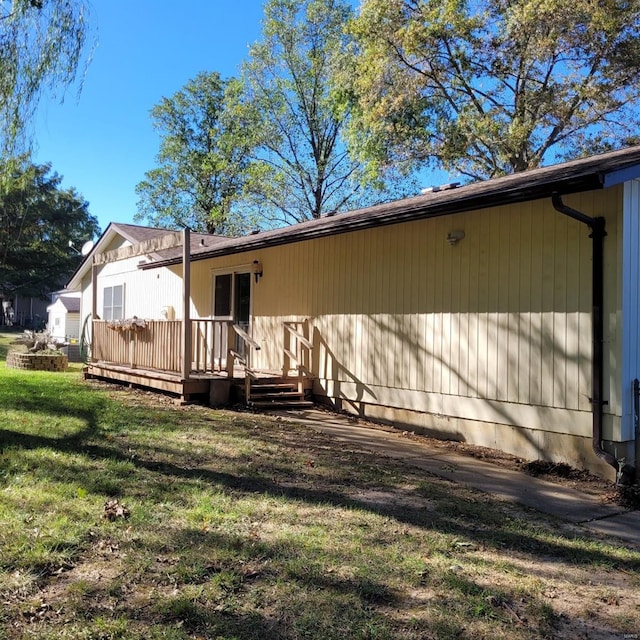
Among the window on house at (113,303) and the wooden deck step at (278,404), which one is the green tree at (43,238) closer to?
the window on house at (113,303)

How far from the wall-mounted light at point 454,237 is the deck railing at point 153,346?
378 centimetres

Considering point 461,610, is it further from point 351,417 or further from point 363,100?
point 363,100

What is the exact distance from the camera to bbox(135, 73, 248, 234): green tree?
3164 cm

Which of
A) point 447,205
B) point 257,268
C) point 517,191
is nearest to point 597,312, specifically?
point 517,191

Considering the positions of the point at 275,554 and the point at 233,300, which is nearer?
the point at 275,554

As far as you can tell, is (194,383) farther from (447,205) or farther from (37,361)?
(37,361)

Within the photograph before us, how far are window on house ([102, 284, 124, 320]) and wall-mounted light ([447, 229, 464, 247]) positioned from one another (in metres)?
12.3

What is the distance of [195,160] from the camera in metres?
32.9

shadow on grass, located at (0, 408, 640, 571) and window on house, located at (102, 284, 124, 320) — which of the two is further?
window on house, located at (102, 284, 124, 320)

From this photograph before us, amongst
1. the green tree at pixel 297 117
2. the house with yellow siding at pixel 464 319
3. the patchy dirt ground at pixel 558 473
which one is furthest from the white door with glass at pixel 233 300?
the green tree at pixel 297 117

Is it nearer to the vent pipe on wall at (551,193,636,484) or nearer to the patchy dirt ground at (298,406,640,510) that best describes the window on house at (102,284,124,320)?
the patchy dirt ground at (298,406,640,510)

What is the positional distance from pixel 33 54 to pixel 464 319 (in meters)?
6.17

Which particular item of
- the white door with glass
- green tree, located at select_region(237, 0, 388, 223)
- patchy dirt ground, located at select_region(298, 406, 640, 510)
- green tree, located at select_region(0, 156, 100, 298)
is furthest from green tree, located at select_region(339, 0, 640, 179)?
green tree, located at select_region(0, 156, 100, 298)

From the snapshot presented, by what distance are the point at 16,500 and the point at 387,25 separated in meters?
18.6
